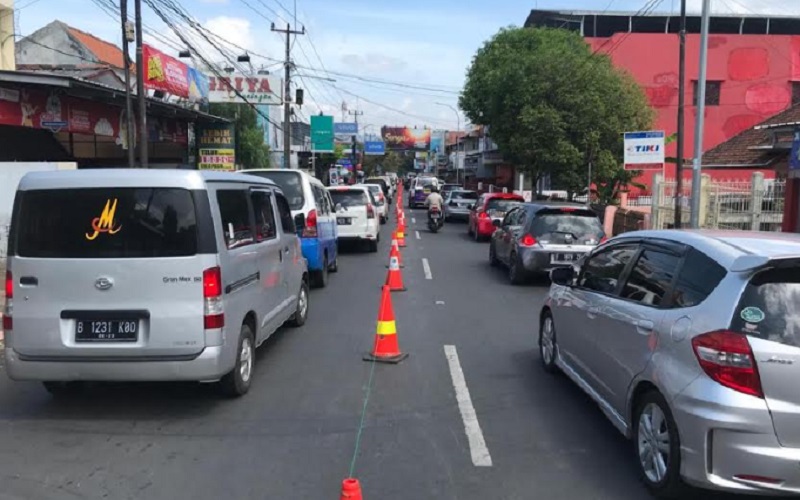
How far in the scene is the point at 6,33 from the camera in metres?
19.7

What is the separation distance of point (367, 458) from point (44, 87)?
16.4 metres

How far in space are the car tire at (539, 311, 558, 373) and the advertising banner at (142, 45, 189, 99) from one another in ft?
68.5

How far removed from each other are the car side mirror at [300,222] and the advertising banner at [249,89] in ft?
89.1

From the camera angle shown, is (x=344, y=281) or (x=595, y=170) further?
(x=595, y=170)

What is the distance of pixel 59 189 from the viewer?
554 centimetres

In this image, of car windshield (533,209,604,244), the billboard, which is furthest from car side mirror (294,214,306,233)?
the billboard

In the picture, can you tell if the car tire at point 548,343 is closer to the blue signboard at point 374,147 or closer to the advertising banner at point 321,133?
the advertising banner at point 321,133

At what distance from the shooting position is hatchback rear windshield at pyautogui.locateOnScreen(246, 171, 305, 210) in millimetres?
11765

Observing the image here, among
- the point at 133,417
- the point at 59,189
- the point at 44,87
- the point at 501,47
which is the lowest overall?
the point at 133,417

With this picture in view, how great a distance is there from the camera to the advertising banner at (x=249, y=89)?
123 feet

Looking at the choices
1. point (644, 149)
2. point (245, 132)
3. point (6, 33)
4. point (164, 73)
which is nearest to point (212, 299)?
point (644, 149)

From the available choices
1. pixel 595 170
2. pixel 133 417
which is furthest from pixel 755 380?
pixel 595 170

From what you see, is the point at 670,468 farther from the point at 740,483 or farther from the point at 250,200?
the point at 250,200

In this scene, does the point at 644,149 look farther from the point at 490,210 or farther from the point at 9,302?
the point at 9,302
